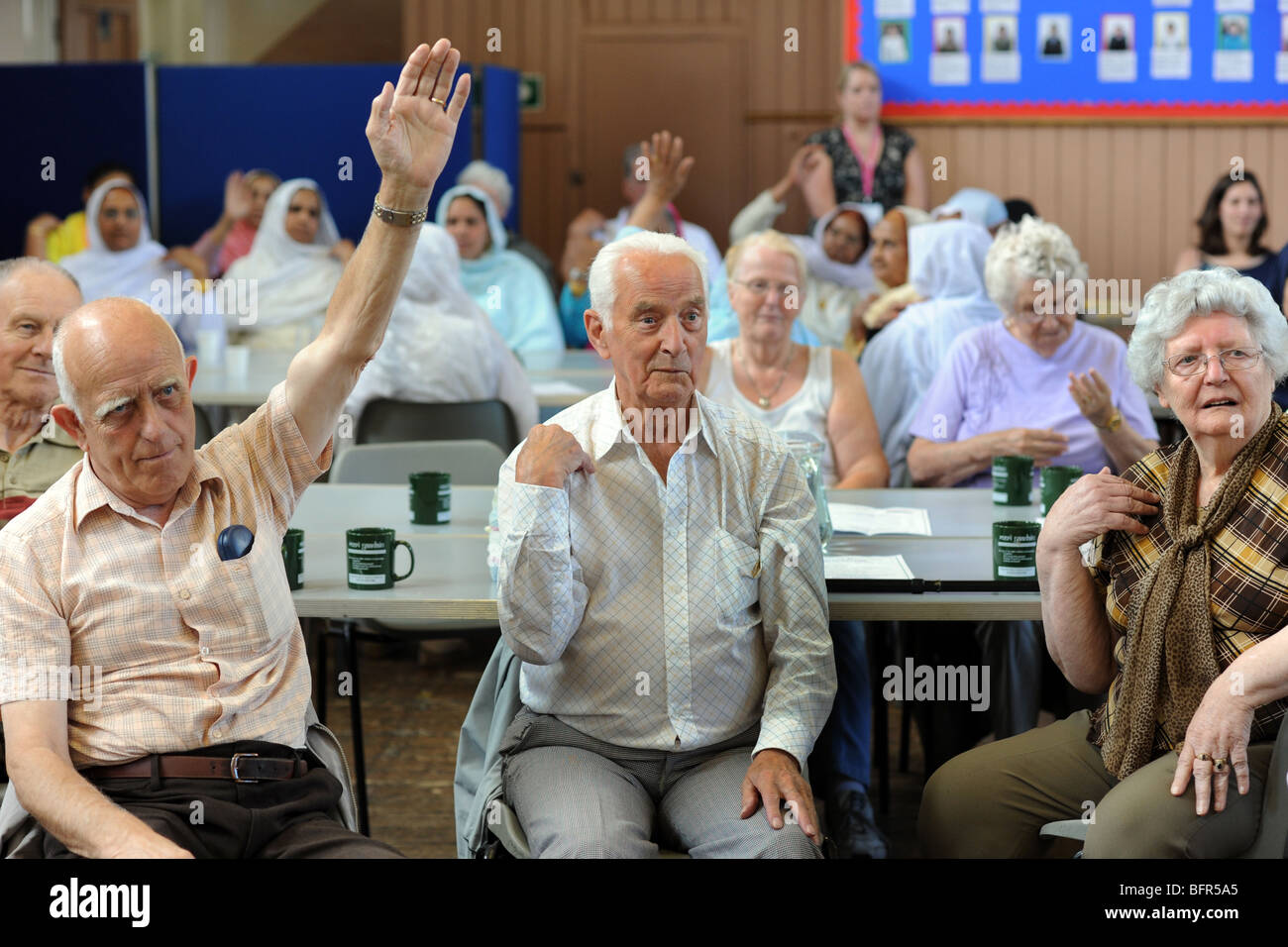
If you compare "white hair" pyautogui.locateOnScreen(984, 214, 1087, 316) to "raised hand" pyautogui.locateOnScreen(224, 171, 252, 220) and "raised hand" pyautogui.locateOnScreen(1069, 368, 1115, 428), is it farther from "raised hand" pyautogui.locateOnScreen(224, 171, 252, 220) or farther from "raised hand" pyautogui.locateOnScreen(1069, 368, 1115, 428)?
"raised hand" pyautogui.locateOnScreen(224, 171, 252, 220)

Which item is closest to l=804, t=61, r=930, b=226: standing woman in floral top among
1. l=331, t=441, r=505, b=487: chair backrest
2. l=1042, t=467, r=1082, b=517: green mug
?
l=331, t=441, r=505, b=487: chair backrest

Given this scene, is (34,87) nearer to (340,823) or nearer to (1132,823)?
(340,823)

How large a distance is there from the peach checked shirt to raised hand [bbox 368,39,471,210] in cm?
48

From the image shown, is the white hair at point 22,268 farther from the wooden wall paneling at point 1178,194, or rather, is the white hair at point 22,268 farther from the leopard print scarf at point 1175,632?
the wooden wall paneling at point 1178,194

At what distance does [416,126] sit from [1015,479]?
1.63 meters

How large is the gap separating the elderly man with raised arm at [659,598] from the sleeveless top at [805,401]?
1145 millimetres

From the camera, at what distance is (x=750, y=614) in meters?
2.25

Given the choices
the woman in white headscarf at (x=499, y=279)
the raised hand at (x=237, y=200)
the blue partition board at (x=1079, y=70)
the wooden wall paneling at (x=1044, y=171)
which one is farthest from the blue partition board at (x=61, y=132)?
the wooden wall paneling at (x=1044, y=171)

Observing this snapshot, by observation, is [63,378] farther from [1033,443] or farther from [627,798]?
[1033,443]

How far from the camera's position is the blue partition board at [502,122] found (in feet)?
26.9

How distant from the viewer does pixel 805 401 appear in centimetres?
348

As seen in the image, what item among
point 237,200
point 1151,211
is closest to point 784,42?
point 1151,211

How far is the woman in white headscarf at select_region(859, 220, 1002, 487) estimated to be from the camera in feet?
14.2
